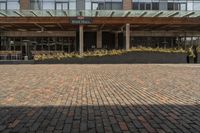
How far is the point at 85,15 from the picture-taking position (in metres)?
38.1

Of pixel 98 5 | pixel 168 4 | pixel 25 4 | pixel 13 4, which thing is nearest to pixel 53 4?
pixel 25 4

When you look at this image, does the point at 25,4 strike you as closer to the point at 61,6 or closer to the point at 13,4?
the point at 13,4

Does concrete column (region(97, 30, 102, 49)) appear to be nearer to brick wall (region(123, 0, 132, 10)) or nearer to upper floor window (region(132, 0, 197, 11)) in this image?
brick wall (region(123, 0, 132, 10))

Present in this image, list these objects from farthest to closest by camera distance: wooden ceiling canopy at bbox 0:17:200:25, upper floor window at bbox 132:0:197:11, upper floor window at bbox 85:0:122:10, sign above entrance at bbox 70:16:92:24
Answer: upper floor window at bbox 132:0:197:11
upper floor window at bbox 85:0:122:10
wooden ceiling canopy at bbox 0:17:200:25
sign above entrance at bbox 70:16:92:24

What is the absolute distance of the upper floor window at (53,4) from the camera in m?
44.8

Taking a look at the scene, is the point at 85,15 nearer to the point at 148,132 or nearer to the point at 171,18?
the point at 171,18

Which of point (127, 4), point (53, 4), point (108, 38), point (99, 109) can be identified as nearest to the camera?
point (99, 109)

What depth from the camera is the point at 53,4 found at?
45250 millimetres

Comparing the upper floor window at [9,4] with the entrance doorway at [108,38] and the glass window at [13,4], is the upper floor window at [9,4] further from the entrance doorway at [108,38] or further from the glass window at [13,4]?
the entrance doorway at [108,38]

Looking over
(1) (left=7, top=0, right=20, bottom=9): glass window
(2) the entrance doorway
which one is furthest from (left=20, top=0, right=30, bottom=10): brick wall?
(2) the entrance doorway

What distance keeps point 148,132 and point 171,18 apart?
31.9 m

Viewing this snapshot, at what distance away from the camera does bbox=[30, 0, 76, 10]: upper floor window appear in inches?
1766

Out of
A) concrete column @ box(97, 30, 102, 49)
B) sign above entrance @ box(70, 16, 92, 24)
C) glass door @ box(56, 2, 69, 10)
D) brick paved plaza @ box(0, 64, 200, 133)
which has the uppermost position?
glass door @ box(56, 2, 69, 10)

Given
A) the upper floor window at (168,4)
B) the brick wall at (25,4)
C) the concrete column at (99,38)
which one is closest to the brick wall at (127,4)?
the upper floor window at (168,4)
